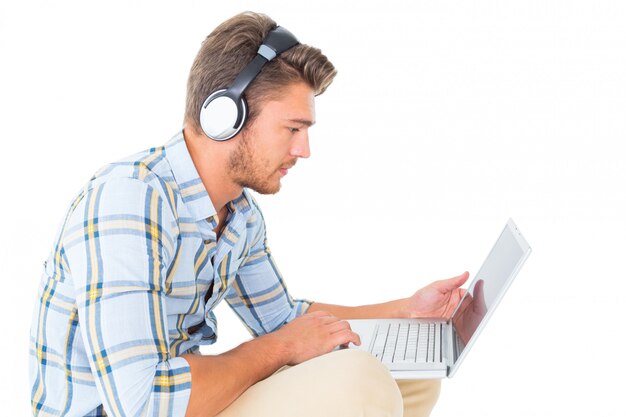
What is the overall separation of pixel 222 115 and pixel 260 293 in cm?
64

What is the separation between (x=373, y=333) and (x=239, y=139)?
65cm

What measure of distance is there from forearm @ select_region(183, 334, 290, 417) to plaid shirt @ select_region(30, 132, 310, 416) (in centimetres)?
3

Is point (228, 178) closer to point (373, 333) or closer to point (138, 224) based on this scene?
point (138, 224)

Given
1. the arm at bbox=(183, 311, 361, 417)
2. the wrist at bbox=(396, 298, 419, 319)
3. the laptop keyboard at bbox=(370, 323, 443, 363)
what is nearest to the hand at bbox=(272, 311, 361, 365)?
the arm at bbox=(183, 311, 361, 417)

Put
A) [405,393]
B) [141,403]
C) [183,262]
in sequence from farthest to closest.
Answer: [405,393] → [183,262] → [141,403]

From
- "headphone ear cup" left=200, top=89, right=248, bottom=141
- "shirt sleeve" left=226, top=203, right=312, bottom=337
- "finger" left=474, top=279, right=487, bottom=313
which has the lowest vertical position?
"shirt sleeve" left=226, top=203, right=312, bottom=337

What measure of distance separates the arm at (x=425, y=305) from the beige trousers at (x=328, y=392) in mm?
619

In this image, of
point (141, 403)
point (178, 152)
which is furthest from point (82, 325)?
point (178, 152)

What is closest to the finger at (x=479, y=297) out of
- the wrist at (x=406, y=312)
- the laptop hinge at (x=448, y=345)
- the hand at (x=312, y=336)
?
the laptop hinge at (x=448, y=345)

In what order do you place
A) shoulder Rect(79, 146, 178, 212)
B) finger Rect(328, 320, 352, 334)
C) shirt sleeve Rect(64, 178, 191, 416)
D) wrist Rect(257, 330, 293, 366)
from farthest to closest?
finger Rect(328, 320, 352, 334)
wrist Rect(257, 330, 293, 366)
shoulder Rect(79, 146, 178, 212)
shirt sleeve Rect(64, 178, 191, 416)

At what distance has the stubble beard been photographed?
1843 mm

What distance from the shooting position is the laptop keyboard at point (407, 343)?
186 cm

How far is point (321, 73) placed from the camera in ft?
6.15

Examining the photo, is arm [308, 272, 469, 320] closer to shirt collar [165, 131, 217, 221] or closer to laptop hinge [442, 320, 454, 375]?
laptop hinge [442, 320, 454, 375]
